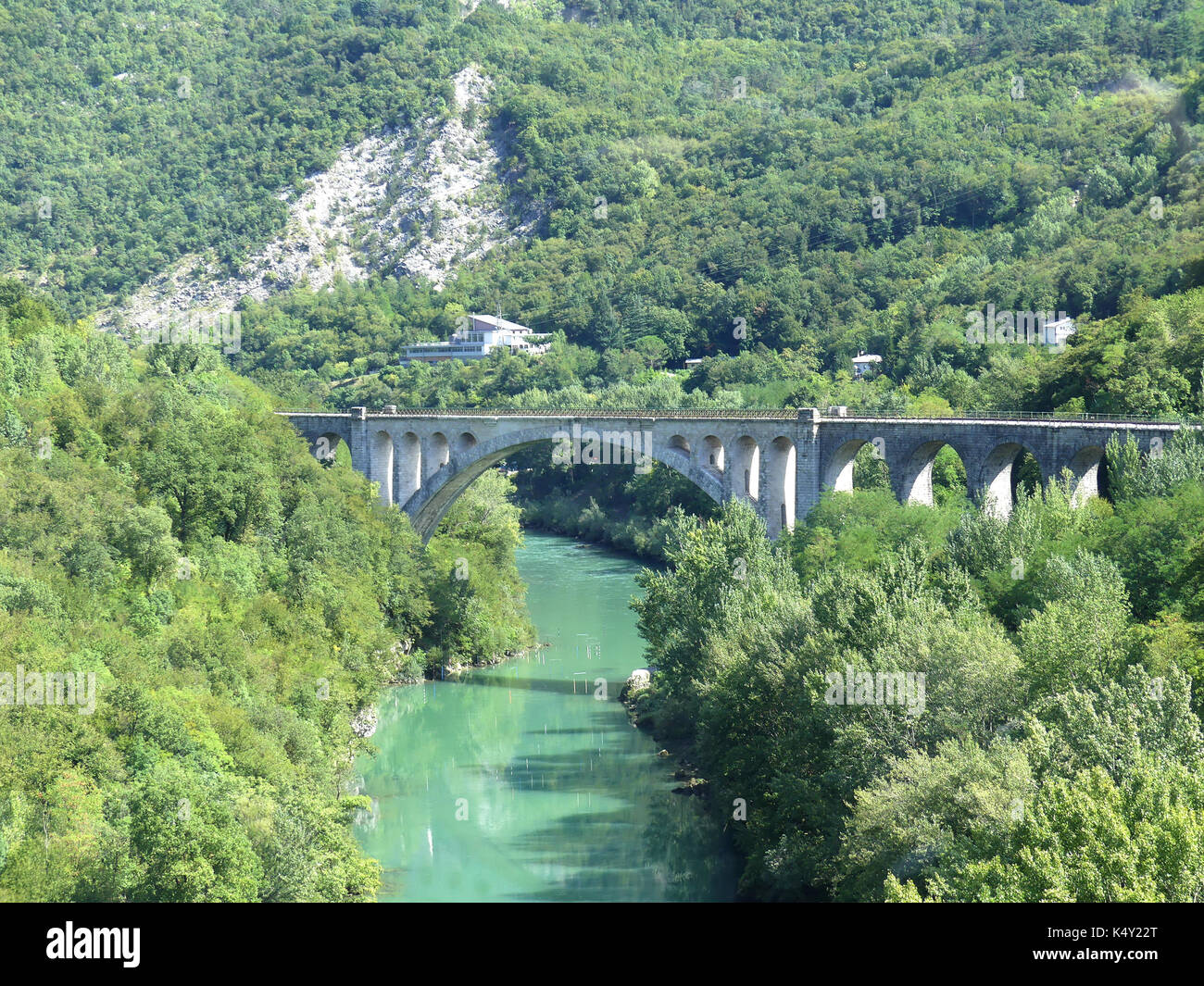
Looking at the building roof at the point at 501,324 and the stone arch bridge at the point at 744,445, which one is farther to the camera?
the building roof at the point at 501,324

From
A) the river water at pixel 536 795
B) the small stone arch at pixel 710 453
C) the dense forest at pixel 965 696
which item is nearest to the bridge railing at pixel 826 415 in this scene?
the small stone arch at pixel 710 453

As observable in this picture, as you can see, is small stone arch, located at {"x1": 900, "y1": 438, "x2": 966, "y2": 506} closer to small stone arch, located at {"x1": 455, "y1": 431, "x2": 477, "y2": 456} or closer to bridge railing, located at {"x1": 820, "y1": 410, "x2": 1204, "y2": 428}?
bridge railing, located at {"x1": 820, "y1": 410, "x2": 1204, "y2": 428}

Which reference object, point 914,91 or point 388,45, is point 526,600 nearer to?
point 914,91

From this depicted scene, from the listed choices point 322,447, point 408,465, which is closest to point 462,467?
point 408,465

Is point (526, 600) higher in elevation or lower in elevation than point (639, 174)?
lower

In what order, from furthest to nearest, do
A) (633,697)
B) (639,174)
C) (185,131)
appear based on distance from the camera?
(185,131)
(639,174)
(633,697)

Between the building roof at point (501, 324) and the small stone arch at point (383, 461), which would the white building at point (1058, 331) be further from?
the building roof at point (501, 324)
